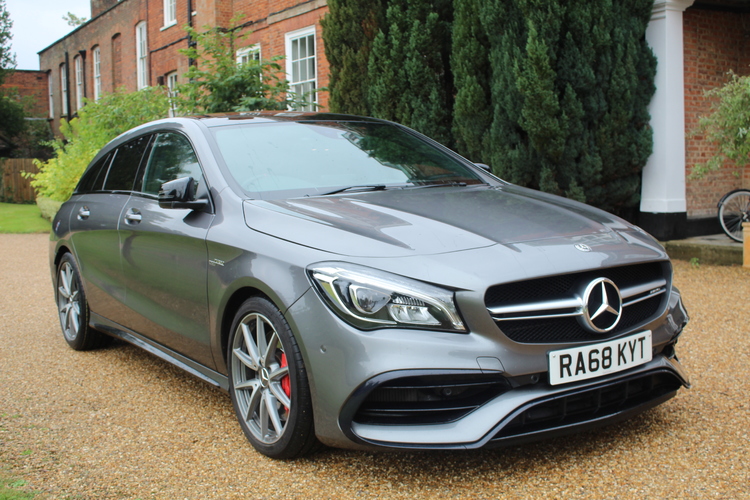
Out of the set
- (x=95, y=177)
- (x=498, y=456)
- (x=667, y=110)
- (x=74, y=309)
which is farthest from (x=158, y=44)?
(x=498, y=456)

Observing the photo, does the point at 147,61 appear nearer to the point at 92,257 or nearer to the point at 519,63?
the point at 519,63

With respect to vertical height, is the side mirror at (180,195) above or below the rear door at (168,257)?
above

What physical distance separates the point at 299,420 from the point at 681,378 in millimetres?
1597

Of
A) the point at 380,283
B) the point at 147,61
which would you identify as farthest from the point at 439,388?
the point at 147,61

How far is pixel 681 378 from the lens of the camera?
3.02 metres

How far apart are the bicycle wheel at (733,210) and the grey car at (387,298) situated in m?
6.50

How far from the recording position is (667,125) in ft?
29.7

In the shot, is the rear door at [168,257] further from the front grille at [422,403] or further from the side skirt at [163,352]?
the front grille at [422,403]

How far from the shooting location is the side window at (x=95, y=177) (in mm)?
5078

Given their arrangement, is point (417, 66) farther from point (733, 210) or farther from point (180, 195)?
point (180, 195)

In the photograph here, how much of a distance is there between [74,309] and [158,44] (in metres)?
21.1

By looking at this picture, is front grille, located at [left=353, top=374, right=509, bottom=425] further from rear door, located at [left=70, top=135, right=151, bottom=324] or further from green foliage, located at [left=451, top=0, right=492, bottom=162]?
green foliage, located at [left=451, top=0, right=492, bottom=162]

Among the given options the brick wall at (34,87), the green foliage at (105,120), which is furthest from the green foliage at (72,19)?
the green foliage at (105,120)

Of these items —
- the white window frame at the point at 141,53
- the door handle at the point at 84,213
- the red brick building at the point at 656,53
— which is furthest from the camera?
the white window frame at the point at 141,53
